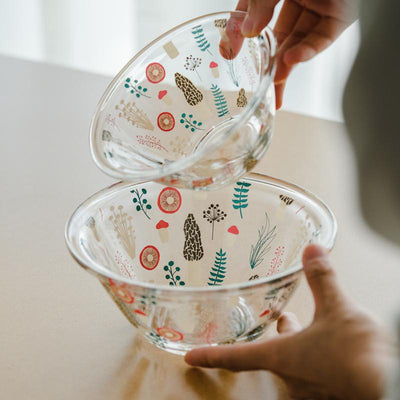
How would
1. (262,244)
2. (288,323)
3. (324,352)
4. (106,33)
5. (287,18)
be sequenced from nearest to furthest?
(324,352), (288,323), (262,244), (287,18), (106,33)

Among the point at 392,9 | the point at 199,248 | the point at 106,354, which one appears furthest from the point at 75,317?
the point at 392,9

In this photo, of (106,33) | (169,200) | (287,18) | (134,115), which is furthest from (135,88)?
(106,33)

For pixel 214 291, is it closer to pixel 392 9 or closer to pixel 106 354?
pixel 106 354

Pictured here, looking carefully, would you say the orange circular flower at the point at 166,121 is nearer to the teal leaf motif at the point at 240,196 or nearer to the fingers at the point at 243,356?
the teal leaf motif at the point at 240,196

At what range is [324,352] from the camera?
453 mm

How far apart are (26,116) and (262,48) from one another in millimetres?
658

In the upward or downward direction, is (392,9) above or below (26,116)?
above

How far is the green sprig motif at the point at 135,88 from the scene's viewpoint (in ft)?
2.39

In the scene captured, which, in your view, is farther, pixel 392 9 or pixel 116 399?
pixel 116 399

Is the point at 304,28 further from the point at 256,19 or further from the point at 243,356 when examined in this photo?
the point at 243,356

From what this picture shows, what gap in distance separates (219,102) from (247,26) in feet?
0.38

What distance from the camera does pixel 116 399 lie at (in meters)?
0.54

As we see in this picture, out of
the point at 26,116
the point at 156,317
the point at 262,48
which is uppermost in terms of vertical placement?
the point at 262,48

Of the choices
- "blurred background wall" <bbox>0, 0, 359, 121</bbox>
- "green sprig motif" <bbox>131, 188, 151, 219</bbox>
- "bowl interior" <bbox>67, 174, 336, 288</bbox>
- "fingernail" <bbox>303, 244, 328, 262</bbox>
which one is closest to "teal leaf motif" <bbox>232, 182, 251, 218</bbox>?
"bowl interior" <bbox>67, 174, 336, 288</bbox>
